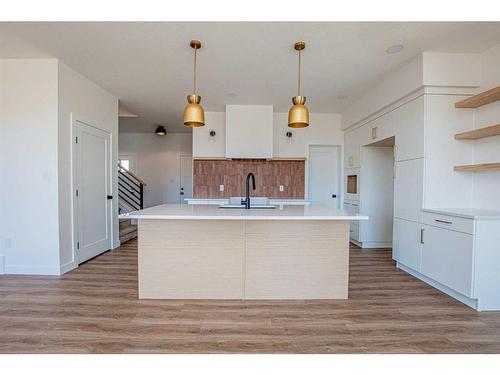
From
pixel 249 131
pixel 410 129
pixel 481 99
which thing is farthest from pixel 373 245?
pixel 249 131

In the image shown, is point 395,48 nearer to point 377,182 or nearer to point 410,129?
point 410,129

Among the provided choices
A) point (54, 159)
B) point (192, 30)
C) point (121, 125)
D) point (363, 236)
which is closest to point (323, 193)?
point (363, 236)

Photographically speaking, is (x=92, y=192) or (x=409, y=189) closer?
(x=409, y=189)

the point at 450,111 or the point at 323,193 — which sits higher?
the point at 450,111

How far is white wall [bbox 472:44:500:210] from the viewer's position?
286 centimetres

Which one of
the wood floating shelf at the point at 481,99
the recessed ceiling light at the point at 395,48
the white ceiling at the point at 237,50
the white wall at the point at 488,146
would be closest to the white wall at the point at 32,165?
the white ceiling at the point at 237,50

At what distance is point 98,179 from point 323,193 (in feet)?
13.8

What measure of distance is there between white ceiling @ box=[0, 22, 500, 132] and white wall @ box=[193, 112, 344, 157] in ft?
3.85

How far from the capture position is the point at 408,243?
345cm

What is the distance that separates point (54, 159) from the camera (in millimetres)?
3289

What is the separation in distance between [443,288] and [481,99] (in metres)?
2.00

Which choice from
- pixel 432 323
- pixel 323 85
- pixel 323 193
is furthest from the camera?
pixel 323 193

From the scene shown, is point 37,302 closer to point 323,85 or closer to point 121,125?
point 323,85
